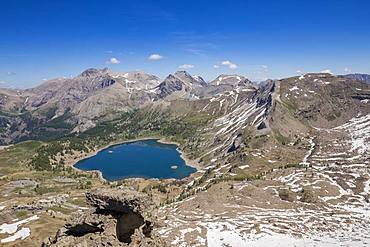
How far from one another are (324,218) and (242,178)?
63913 mm

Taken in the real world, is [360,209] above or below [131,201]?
below

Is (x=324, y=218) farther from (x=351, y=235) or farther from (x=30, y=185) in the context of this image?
(x=30, y=185)

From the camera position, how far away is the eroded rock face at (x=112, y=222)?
25438mm

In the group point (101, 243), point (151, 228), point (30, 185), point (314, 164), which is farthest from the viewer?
point (30, 185)

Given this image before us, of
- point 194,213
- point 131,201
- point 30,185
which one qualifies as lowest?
point 30,185

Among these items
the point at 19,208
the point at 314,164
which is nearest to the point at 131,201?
the point at 19,208

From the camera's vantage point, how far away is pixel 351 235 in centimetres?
7281

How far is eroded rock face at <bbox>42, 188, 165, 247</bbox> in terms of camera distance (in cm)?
2544

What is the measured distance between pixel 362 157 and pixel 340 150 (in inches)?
783

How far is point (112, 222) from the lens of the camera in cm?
2602

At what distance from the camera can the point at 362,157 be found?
548 ft

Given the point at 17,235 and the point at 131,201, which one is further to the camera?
the point at 17,235

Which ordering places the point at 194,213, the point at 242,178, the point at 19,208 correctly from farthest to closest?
1. the point at 242,178
2. the point at 19,208
3. the point at 194,213

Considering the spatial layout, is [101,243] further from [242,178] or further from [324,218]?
[242,178]
